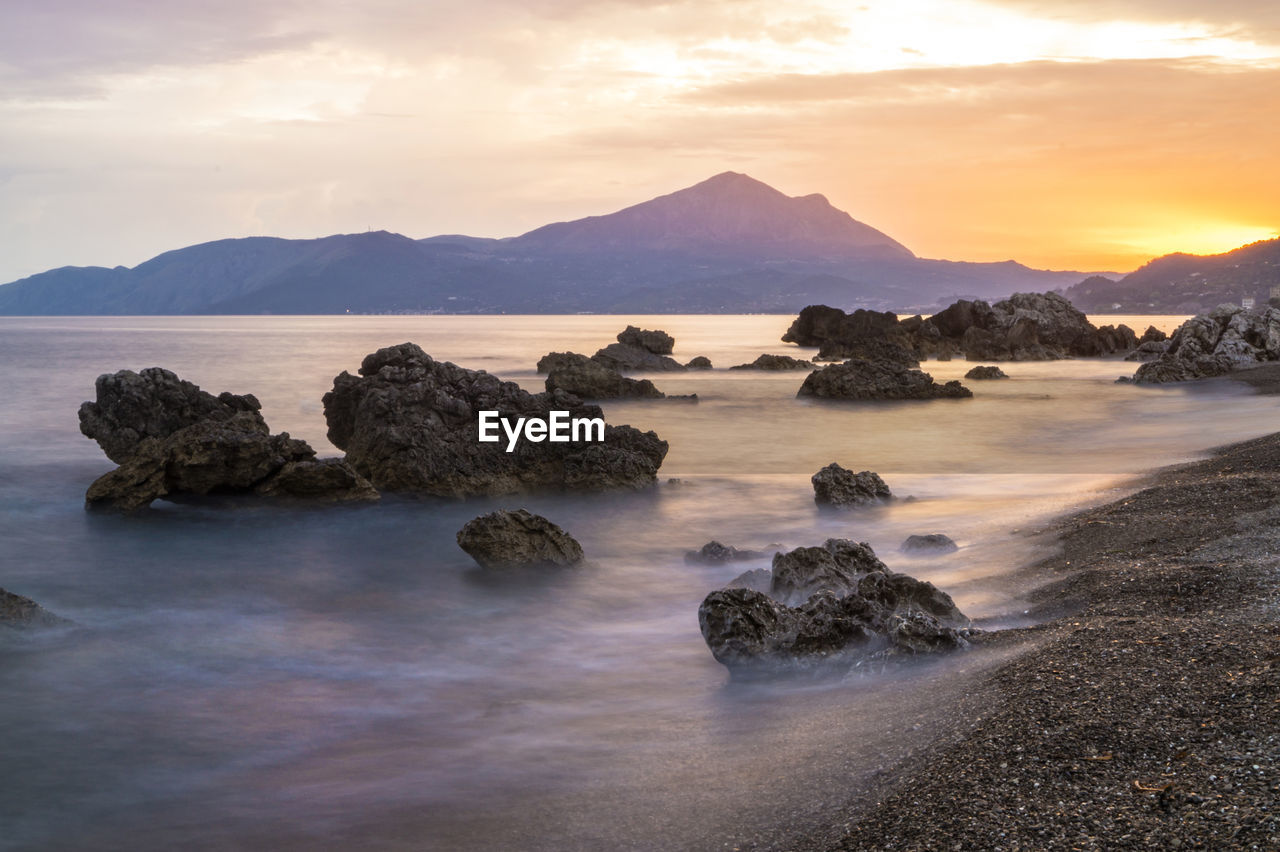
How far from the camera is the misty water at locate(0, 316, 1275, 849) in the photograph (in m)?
5.75

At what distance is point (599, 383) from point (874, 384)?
9.35 m

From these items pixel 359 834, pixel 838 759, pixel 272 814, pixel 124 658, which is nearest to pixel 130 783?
pixel 272 814

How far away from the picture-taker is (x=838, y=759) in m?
5.56

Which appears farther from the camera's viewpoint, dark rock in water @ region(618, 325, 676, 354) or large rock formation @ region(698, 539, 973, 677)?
dark rock in water @ region(618, 325, 676, 354)

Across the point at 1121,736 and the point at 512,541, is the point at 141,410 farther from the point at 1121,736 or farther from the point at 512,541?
the point at 1121,736

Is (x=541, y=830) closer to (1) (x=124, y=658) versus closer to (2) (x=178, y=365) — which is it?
(1) (x=124, y=658)

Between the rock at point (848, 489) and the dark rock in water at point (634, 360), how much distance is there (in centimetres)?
3395

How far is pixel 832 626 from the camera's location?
24.4 ft

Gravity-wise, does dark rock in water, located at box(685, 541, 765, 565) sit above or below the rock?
below

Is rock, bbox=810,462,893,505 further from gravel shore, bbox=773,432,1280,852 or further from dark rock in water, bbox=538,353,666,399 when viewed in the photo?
dark rock in water, bbox=538,353,666,399

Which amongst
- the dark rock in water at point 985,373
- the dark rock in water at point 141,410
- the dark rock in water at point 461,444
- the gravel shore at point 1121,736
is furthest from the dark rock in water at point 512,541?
the dark rock in water at point 985,373

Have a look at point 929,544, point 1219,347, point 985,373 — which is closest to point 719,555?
point 929,544

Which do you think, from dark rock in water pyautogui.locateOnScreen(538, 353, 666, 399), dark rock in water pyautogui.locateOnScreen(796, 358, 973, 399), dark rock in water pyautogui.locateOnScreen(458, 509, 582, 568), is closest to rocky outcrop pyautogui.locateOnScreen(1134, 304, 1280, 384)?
dark rock in water pyautogui.locateOnScreen(796, 358, 973, 399)

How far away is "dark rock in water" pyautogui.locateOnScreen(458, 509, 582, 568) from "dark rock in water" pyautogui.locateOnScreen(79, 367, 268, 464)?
621cm
